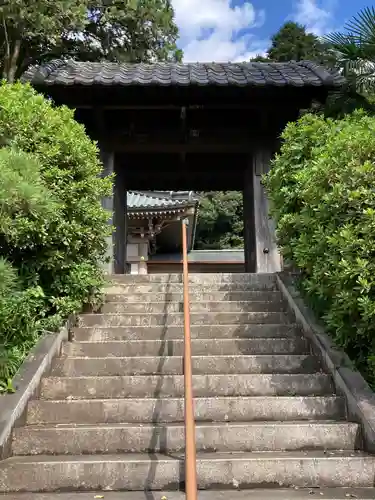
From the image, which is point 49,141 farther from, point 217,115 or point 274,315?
point 217,115

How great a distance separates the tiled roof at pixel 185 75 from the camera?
6719 millimetres

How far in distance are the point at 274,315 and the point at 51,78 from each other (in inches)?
178

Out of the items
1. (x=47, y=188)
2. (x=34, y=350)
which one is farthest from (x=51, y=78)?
(x=34, y=350)

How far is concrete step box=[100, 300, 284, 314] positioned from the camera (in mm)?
5129

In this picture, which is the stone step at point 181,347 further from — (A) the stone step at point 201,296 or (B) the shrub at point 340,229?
(A) the stone step at point 201,296

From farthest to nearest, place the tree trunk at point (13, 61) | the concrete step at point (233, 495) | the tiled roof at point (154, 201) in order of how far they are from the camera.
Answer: the tiled roof at point (154, 201) → the tree trunk at point (13, 61) → the concrete step at point (233, 495)

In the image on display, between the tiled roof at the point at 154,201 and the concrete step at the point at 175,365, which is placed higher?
the tiled roof at the point at 154,201

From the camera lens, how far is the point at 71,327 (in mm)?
4715

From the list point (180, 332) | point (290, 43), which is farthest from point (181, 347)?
point (290, 43)

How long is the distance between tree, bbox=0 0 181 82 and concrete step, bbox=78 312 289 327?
7.30 meters

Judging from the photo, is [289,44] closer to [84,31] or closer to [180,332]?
[84,31]

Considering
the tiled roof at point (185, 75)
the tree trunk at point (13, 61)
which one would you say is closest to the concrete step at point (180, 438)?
the tiled roof at point (185, 75)

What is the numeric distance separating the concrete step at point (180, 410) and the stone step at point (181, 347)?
0.79 metres

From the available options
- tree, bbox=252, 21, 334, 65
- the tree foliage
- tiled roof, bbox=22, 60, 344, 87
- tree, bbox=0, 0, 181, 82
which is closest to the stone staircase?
tiled roof, bbox=22, 60, 344, 87
